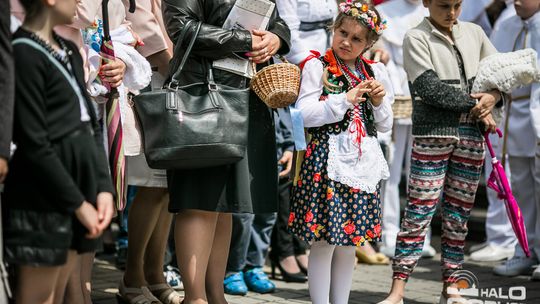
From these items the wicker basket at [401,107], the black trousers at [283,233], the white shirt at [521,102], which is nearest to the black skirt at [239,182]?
the black trousers at [283,233]

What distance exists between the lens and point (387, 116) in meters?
4.97

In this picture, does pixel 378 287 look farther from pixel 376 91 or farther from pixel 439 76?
pixel 376 91

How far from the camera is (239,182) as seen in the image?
451 centimetres

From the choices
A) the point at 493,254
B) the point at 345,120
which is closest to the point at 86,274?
the point at 345,120

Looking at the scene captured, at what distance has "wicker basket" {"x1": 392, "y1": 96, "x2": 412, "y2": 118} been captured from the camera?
7043 mm

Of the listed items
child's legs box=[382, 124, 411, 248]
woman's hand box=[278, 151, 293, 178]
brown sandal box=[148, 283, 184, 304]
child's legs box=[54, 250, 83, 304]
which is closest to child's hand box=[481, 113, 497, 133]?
woman's hand box=[278, 151, 293, 178]

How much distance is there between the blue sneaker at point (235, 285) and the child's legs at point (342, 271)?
88 centimetres

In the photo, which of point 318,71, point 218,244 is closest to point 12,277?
point 218,244

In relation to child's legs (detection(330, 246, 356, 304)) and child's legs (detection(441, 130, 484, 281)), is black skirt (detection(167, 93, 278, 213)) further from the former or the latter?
child's legs (detection(441, 130, 484, 281))

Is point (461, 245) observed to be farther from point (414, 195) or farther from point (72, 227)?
point (72, 227)

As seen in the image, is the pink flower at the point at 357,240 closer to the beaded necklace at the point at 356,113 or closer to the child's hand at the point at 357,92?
the beaded necklace at the point at 356,113

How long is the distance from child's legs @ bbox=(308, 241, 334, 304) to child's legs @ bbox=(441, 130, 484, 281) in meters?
0.94

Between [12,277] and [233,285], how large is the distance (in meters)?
2.42

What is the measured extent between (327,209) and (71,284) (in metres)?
1.48
